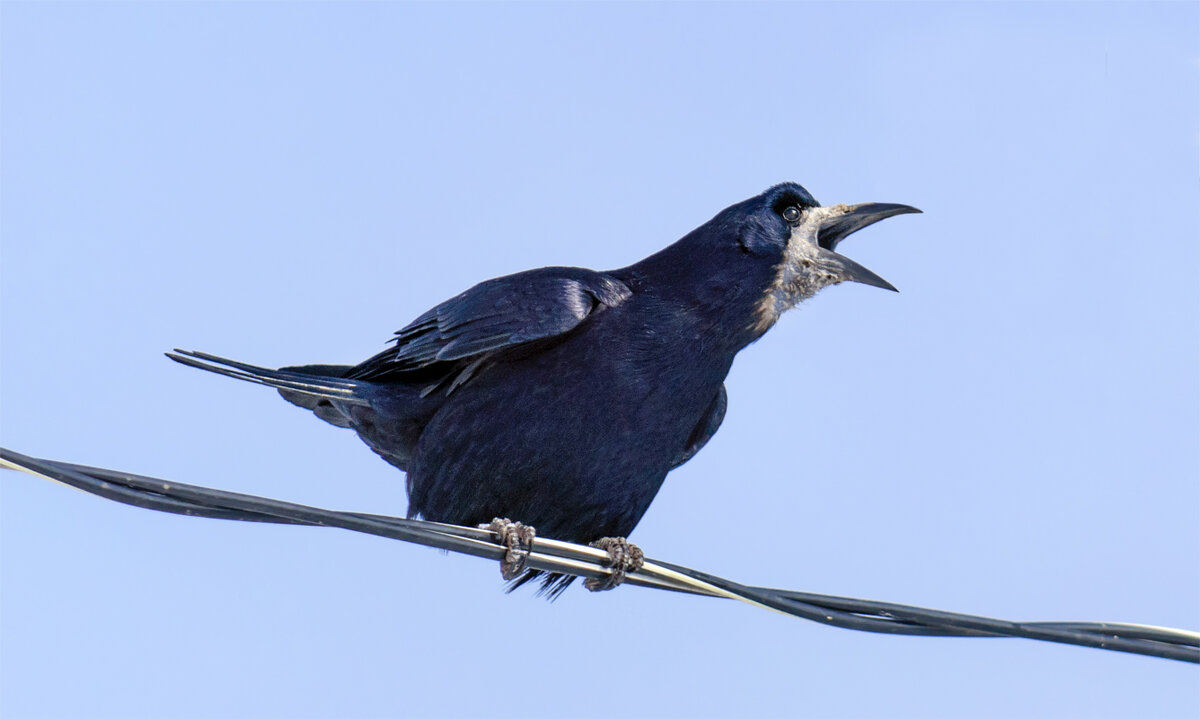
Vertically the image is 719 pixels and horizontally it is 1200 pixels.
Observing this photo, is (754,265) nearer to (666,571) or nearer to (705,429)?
(705,429)

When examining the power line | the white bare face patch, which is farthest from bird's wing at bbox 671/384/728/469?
the power line

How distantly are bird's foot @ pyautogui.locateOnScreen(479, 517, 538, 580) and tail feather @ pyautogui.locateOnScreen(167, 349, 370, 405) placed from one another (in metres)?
1.30

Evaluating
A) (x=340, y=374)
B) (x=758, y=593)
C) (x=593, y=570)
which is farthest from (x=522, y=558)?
(x=340, y=374)

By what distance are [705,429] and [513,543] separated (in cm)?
182

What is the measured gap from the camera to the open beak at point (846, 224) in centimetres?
522

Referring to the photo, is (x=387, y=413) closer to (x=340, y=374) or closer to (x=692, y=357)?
(x=340, y=374)

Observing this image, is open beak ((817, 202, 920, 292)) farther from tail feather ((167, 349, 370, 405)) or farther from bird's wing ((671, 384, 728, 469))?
tail feather ((167, 349, 370, 405))

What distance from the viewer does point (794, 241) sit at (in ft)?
17.1

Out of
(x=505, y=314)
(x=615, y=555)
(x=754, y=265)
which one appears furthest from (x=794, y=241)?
(x=615, y=555)

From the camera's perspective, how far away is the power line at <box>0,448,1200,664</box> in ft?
9.43

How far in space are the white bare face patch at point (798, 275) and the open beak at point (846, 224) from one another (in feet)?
0.09

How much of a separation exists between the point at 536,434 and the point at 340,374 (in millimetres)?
1163

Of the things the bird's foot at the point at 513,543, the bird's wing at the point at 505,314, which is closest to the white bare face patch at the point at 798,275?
the bird's wing at the point at 505,314

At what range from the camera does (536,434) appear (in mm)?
4688
